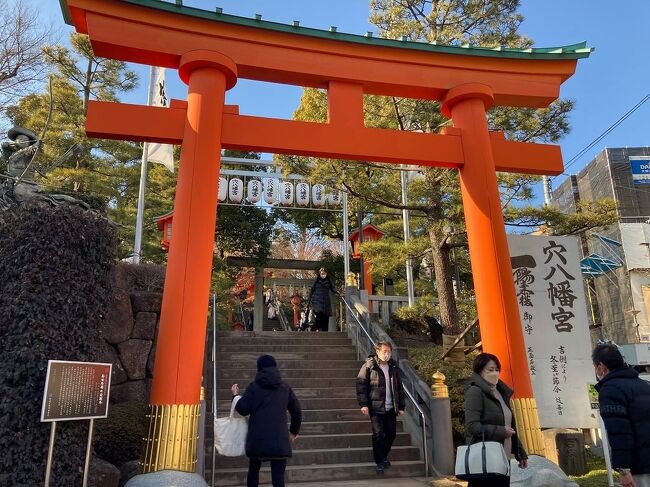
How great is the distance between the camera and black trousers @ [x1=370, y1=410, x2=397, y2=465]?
20.5ft

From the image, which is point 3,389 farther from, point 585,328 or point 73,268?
point 585,328

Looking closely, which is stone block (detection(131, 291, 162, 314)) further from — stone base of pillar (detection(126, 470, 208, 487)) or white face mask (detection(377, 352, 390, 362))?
white face mask (detection(377, 352, 390, 362))

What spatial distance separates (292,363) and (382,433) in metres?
2.91

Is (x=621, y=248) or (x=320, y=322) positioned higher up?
(x=621, y=248)

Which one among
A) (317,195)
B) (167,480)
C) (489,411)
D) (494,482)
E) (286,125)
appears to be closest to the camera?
(494,482)

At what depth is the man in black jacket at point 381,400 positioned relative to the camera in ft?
20.6

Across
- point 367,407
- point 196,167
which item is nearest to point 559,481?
point 367,407

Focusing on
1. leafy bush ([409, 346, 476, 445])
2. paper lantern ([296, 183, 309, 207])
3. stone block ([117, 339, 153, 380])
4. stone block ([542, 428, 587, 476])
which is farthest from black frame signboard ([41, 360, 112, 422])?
paper lantern ([296, 183, 309, 207])

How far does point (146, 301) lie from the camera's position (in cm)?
734

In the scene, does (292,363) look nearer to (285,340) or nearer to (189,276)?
(285,340)

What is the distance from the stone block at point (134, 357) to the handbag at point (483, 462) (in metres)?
4.96

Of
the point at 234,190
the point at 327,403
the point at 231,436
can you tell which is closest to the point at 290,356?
the point at 327,403

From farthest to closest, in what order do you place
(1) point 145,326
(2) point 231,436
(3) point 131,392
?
(1) point 145,326
(3) point 131,392
(2) point 231,436

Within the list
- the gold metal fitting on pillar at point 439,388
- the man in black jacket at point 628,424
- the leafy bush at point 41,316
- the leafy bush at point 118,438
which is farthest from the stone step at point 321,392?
the man in black jacket at point 628,424
